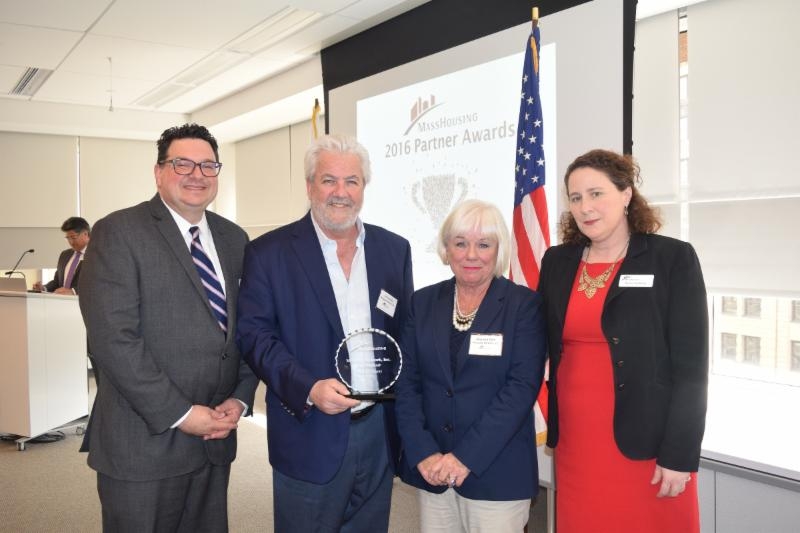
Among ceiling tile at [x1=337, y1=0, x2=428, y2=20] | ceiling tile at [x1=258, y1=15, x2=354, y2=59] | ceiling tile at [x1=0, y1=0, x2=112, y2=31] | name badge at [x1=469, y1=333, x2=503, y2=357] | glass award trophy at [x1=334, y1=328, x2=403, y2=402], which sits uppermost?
ceiling tile at [x1=258, y1=15, x2=354, y2=59]

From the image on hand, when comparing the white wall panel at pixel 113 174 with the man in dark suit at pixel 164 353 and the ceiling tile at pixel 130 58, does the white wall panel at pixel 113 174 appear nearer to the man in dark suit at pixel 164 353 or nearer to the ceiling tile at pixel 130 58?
the ceiling tile at pixel 130 58

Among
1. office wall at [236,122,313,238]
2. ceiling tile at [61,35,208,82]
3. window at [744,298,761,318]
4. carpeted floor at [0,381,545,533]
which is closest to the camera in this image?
carpeted floor at [0,381,545,533]

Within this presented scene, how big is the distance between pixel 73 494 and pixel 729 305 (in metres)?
4.60

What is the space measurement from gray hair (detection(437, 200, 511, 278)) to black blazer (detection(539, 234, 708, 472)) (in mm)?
343

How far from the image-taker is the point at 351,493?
2018mm

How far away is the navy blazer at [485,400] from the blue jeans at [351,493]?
174 mm

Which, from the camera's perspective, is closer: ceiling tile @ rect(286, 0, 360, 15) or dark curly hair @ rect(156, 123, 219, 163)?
dark curly hair @ rect(156, 123, 219, 163)

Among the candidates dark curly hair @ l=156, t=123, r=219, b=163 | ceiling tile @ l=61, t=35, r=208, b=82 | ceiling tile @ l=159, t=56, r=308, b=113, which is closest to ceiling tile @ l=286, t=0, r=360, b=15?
ceiling tile @ l=159, t=56, r=308, b=113

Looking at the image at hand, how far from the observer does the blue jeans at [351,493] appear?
1.94m

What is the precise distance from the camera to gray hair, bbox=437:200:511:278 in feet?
6.08

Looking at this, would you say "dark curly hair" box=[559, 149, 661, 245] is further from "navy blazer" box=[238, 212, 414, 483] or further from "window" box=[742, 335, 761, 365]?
"window" box=[742, 335, 761, 365]

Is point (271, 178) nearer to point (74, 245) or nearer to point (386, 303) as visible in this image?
point (74, 245)

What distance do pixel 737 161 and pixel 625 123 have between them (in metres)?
0.78

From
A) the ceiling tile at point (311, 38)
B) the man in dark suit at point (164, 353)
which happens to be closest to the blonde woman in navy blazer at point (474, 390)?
the man in dark suit at point (164, 353)
